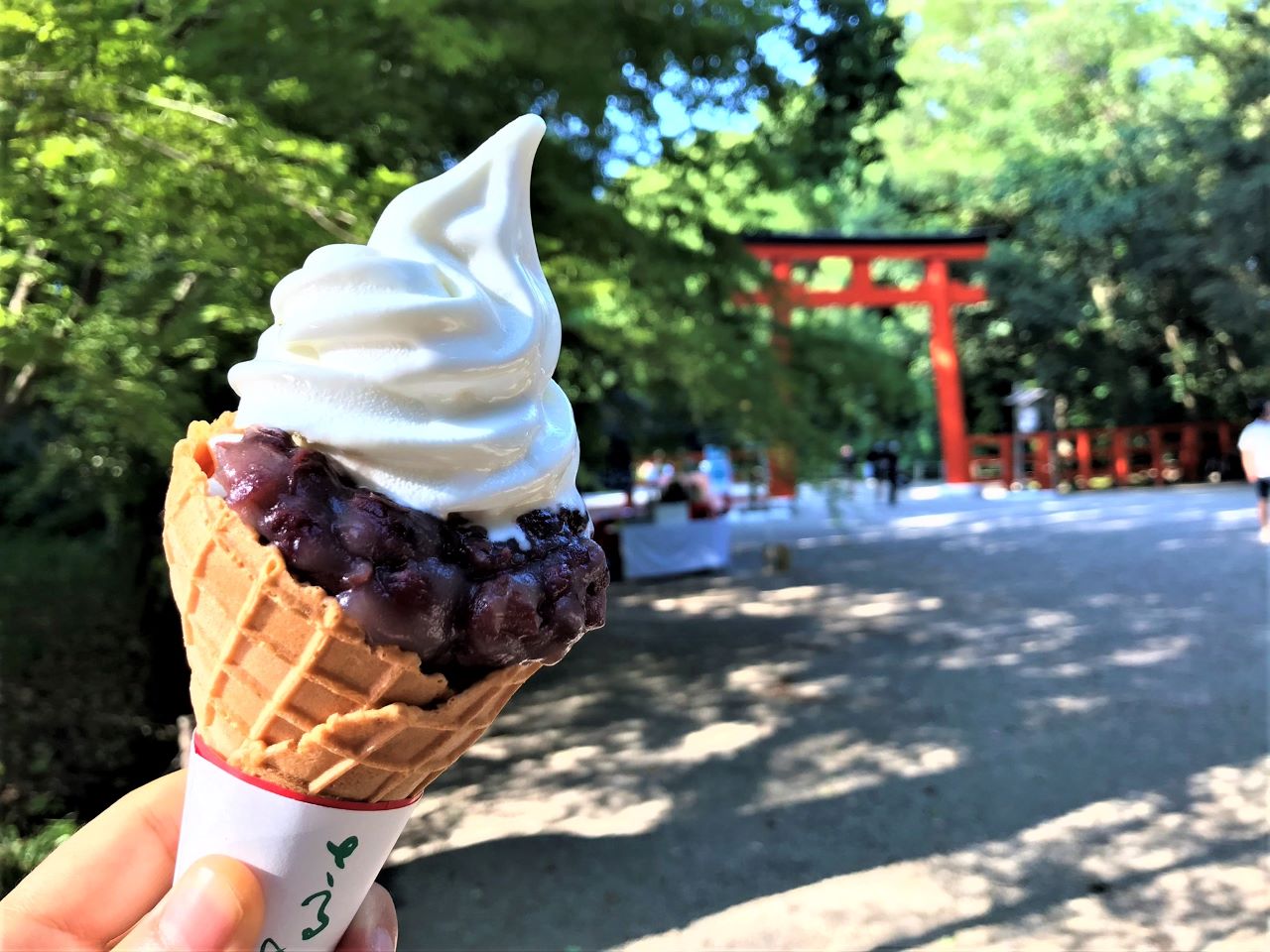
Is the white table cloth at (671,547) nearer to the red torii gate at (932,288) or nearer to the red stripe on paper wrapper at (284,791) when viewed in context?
the red torii gate at (932,288)

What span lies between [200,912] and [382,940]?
0.52m

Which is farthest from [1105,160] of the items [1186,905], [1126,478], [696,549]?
[1186,905]

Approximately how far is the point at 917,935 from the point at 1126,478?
2267 centimetres

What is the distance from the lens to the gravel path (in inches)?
141

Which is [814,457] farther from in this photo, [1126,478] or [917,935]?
[1126,478]

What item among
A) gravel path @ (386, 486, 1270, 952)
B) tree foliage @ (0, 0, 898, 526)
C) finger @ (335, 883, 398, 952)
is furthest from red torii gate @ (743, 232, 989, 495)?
finger @ (335, 883, 398, 952)

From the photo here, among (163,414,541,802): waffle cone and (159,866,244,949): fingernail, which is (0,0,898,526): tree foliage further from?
(159,866,244,949): fingernail

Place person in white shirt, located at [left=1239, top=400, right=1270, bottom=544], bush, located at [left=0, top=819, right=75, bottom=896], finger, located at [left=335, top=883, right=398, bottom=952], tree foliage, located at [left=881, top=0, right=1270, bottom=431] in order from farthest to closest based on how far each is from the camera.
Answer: tree foliage, located at [left=881, top=0, right=1270, bottom=431] < person in white shirt, located at [left=1239, top=400, right=1270, bottom=544] < bush, located at [left=0, top=819, right=75, bottom=896] < finger, located at [left=335, top=883, right=398, bottom=952]

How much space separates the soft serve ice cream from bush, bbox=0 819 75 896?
2797 millimetres

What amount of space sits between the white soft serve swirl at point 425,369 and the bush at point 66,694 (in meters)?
3.35

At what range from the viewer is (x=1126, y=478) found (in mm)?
23000

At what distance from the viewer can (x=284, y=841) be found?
151cm

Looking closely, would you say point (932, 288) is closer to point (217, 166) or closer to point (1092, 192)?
point (1092, 192)

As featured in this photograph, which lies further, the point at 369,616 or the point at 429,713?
the point at 429,713
